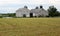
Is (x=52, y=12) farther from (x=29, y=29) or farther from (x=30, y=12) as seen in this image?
(x=29, y=29)

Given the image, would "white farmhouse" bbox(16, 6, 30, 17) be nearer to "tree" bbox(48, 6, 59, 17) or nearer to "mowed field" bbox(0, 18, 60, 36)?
"tree" bbox(48, 6, 59, 17)

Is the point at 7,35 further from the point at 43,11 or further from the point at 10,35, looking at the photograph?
the point at 43,11

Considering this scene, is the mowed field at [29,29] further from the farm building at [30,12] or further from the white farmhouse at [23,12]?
the farm building at [30,12]

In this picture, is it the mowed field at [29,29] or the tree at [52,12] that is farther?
the tree at [52,12]

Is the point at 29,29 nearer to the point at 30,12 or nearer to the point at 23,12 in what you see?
the point at 23,12

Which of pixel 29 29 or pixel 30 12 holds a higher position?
pixel 29 29

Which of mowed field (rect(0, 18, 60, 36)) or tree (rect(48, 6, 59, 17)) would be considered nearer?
mowed field (rect(0, 18, 60, 36))

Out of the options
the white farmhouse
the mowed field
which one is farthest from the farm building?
the mowed field

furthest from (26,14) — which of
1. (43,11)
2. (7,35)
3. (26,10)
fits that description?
(7,35)

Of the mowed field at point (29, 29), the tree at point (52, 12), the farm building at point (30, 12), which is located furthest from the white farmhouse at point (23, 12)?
the mowed field at point (29, 29)

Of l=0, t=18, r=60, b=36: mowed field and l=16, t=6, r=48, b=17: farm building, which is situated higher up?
l=0, t=18, r=60, b=36: mowed field

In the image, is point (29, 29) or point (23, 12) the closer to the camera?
point (29, 29)

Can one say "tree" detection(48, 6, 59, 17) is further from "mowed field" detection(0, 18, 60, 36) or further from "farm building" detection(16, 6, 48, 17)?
"mowed field" detection(0, 18, 60, 36)

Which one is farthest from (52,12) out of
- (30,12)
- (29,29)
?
(29,29)
